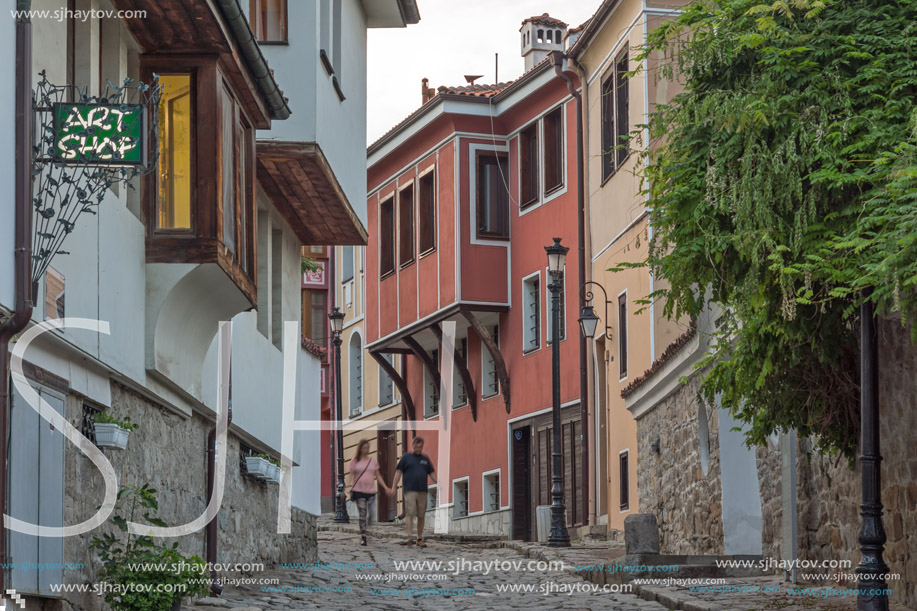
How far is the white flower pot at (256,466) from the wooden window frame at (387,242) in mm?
16755

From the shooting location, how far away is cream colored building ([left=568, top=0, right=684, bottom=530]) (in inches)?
914

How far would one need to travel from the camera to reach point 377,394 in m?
37.4

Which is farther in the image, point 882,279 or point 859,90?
point 859,90

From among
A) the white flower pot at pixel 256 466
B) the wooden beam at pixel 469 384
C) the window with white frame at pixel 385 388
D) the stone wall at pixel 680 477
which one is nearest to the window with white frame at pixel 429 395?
the wooden beam at pixel 469 384

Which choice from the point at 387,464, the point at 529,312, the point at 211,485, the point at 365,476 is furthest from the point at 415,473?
→ the point at 387,464

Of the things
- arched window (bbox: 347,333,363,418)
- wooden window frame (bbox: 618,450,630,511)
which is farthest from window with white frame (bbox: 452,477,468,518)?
wooden window frame (bbox: 618,450,630,511)

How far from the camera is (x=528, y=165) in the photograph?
3012 cm

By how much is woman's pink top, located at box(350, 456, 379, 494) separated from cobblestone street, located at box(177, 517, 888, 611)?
36.1 inches

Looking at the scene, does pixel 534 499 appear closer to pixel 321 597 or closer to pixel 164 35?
pixel 321 597

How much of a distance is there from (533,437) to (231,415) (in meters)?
14.6

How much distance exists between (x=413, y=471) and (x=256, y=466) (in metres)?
4.03

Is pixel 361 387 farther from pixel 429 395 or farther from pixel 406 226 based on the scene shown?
pixel 406 226

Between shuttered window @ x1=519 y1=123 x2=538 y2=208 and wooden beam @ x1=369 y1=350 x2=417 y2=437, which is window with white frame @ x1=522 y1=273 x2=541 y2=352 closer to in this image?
shuttered window @ x1=519 y1=123 x2=538 y2=208

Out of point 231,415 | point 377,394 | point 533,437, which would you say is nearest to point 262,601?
point 231,415
